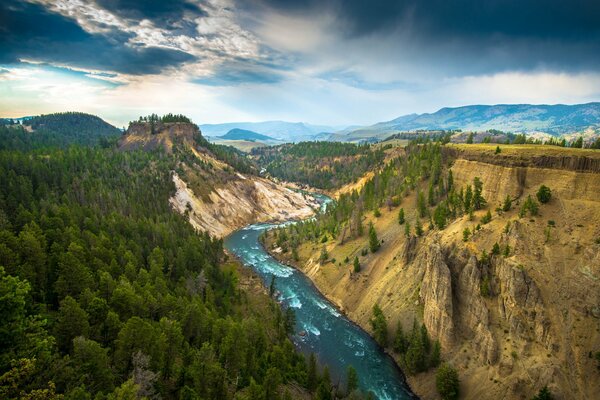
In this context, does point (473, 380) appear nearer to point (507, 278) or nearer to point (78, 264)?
point (507, 278)

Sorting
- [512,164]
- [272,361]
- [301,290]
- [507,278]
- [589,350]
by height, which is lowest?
[301,290]

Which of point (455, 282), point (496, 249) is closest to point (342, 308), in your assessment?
point (455, 282)

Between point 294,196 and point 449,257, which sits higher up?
point 449,257

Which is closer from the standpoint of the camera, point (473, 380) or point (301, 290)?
point (473, 380)

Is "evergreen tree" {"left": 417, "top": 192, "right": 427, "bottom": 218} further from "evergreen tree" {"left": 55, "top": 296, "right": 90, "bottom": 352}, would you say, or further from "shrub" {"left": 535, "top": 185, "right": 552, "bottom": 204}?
"evergreen tree" {"left": 55, "top": 296, "right": 90, "bottom": 352}

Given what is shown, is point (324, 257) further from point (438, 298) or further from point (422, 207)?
point (438, 298)

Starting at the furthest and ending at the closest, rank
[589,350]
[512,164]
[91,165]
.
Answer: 1. [91,165]
2. [512,164]
3. [589,350]

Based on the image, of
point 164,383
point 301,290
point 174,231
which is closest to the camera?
point 164,383

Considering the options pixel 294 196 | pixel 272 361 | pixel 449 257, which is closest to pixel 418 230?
pixel 449 257
